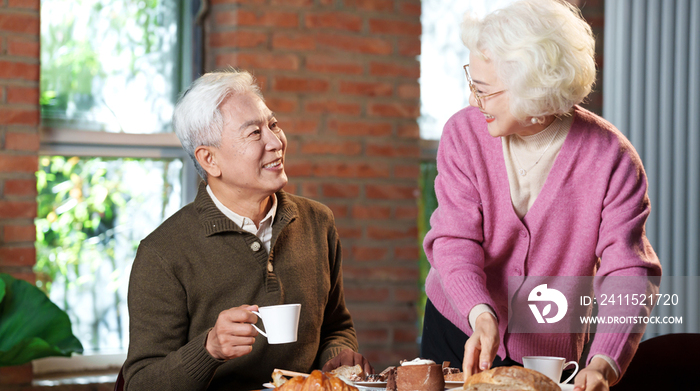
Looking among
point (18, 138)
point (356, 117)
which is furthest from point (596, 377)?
point (18, 138)

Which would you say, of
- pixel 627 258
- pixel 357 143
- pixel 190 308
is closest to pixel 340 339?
pixel 190 308

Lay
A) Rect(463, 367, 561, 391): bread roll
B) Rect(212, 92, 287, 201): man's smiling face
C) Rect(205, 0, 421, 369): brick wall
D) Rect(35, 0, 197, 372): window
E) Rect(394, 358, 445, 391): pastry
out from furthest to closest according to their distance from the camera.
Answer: Rect(205, 0, 421, 369): brick wall → Rect(35, 0, 197, 372): window → Rect(212, 92, 287, 201): man's smiling face → Rect(394, 358, 445, 391): pastry → Rect(463, 367, 561, 391): bread roll

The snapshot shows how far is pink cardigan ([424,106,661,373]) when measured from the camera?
1434 millimetres

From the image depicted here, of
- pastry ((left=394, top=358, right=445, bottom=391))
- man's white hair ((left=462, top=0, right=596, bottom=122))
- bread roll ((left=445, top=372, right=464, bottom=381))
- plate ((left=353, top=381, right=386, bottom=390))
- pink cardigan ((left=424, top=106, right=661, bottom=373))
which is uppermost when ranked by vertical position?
man's white hair ((left=462, top=0, right=596, bottom=122))

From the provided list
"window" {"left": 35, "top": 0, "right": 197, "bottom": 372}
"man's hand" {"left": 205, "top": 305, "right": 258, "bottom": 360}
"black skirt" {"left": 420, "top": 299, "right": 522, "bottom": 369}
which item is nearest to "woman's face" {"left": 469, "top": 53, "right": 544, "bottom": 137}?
"black skirt" {"left": 420, "top": 299, "right": 522, "bottom": 369}

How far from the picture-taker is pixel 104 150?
2.73 meters

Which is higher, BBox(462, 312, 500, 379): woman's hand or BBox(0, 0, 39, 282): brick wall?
BBox(0, 0, 39, 282): brick wall

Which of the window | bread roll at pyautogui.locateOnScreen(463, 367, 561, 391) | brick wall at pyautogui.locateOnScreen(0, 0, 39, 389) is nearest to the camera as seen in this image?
bread roll at pyautogui.locateOnScreen(463, 367, 561, 391)

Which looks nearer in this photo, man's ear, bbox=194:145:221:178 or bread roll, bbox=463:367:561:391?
bread roll, bbox=463:367:561:391

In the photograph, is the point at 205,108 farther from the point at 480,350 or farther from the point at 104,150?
the point at 104,150

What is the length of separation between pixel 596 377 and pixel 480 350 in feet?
0.68

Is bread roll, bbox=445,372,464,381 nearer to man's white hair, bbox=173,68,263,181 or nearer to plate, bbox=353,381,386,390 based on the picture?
plate, bbox=353,381,386,390

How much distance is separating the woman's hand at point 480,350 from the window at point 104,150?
1.84 m

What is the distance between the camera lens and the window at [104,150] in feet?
8.66
